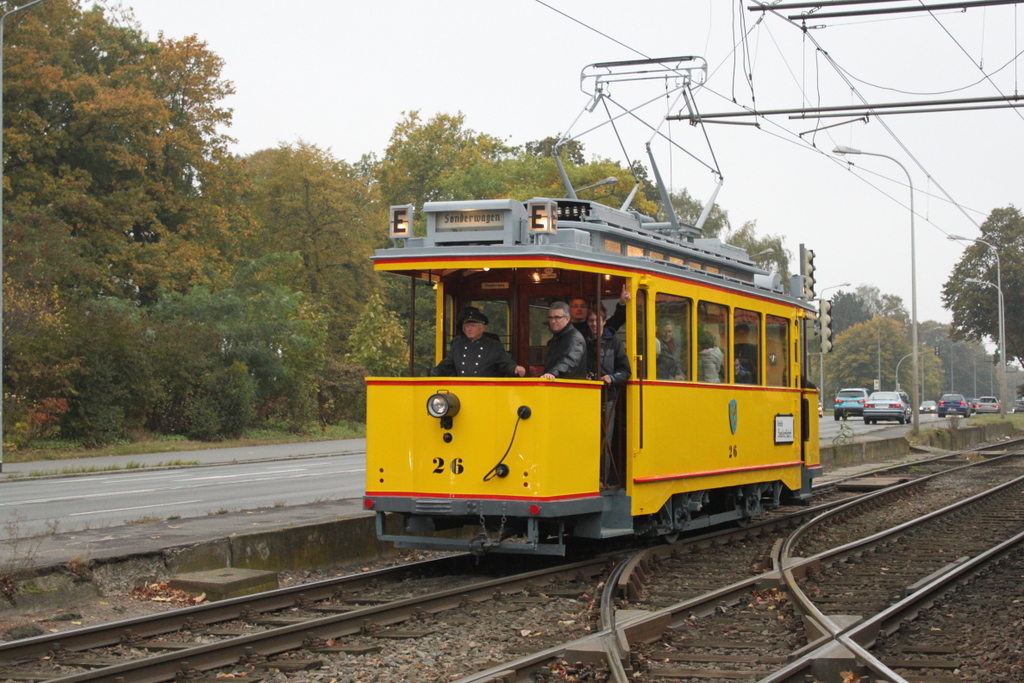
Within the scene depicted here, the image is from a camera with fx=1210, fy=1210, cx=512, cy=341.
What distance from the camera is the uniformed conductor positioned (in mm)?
10430

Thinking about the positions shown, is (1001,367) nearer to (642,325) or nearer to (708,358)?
(708,358)

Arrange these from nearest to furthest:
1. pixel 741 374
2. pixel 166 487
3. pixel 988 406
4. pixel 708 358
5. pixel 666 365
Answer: pixel 666 365
pixel 708 358
pixel 741 374
pixel 166 487
pixel 988 406

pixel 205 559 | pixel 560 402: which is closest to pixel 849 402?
pixel 560 402

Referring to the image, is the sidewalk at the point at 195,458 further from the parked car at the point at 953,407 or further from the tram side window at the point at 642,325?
the parked car at the point at 953,407

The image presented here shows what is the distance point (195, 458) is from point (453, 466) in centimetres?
2004

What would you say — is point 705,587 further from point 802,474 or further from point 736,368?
point 802,474

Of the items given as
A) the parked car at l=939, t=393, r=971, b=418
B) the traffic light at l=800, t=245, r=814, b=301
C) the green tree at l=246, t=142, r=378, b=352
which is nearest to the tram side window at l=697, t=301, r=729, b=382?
the traffic light at l=800, t=245, r=814, b=301

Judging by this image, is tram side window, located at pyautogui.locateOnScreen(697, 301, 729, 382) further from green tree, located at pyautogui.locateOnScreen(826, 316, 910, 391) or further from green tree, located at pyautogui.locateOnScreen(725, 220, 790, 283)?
green tree, located at pyautogui.locateOnScreen(826, 316, 910, 391)

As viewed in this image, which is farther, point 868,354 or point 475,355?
point 868,354

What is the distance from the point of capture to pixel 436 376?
35.2ft

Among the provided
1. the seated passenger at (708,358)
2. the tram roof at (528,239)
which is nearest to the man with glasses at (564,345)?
the tram roof at (528,239)

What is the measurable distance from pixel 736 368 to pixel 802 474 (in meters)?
2.95

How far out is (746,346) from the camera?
43.5 feet

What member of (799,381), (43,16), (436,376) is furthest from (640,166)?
(436,376)
